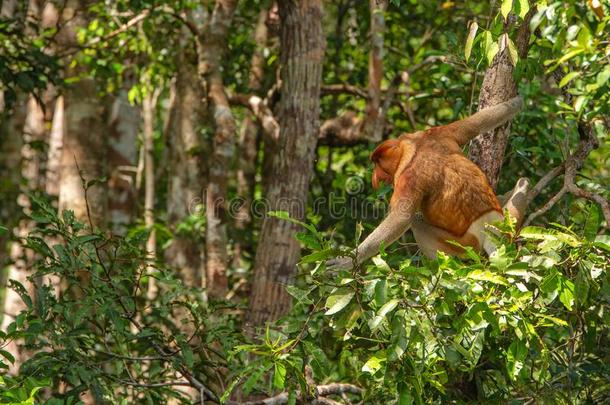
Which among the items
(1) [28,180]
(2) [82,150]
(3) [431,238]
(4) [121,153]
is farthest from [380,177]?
(1) [28,180]

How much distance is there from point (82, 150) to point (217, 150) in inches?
66.1

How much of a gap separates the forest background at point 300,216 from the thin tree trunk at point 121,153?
0.03m

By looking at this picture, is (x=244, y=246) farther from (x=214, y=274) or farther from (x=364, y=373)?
(x=364, y=373)

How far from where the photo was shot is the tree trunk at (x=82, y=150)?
7797 mm

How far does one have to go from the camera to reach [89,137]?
8.03 metres

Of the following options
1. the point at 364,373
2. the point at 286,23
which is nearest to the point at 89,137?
the point at 286,23

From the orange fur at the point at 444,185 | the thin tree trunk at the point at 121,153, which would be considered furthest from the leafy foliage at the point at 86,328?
the thin tree trunk at the point at 121,153

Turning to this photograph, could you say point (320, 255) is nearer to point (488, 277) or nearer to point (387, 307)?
point (387, 307)

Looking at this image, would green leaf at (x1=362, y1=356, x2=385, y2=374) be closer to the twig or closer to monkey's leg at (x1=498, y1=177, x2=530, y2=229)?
the twig

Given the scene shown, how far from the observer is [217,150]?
22.6ft

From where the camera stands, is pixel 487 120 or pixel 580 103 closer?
pixel 580 103

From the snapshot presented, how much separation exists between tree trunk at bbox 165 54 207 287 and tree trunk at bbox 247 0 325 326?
7.22ft

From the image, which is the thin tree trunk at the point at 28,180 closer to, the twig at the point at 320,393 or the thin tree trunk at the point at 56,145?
the thin tree trunk at the point at 56,145

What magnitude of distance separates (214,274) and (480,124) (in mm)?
3090
